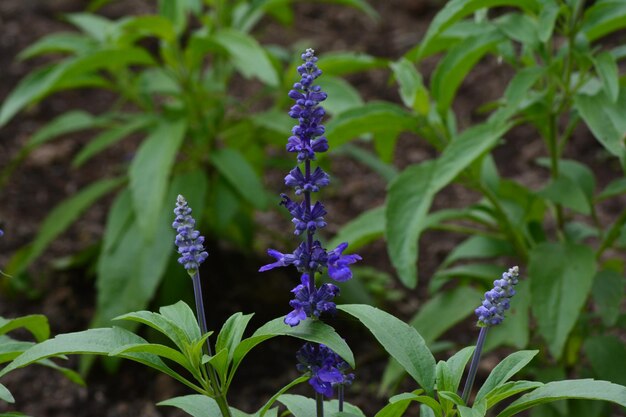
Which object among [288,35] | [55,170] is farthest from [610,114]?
[288,35]

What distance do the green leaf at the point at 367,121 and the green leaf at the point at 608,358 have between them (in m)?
0.97

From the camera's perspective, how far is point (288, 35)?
6.80m

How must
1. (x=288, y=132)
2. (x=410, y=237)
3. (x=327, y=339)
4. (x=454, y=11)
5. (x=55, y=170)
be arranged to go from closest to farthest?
(x=327, y=339), (x=454, y=11), (x=410, y=237), (x=288, y=132), (x=55, y=170)

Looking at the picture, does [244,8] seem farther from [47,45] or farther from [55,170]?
[55,170]

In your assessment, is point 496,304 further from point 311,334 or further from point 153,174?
point 153,174

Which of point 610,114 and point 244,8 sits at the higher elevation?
point 244,8

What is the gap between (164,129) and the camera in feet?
12.9

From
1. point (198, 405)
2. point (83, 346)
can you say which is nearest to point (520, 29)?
point (198, 405)

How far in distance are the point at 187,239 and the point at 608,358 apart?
192cm

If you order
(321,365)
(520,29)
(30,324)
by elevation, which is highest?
(520,29)

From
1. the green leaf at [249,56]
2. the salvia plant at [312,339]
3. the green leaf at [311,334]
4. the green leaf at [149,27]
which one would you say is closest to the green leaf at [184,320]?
the salvia plant at [312,339]

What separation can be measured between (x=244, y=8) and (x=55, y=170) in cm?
178

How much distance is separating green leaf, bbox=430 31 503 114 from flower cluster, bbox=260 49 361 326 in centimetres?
134

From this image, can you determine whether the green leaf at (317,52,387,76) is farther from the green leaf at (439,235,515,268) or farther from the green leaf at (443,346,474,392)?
the green leaf at (443,346,474,392)
